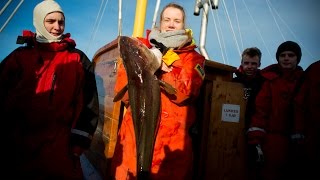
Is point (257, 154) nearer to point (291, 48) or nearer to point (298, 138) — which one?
point (298, 138)

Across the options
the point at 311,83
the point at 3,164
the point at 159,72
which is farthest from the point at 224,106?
the point at 3,164

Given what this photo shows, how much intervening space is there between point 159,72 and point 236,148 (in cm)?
207

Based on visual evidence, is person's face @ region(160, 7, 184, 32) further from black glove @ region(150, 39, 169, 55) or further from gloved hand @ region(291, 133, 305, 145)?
gloved hand @ region(291, 133, 305, 145)

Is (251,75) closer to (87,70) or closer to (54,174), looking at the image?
(87,70)

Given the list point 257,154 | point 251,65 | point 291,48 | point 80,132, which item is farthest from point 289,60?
point 80,132

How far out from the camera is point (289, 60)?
13.4ft

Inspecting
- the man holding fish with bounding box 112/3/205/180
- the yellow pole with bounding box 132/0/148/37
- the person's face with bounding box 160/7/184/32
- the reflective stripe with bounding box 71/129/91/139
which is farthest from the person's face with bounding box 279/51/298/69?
the yellow pole with bounding box 132/0/148/37

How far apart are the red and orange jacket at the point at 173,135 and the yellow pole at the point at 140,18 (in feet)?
18.3

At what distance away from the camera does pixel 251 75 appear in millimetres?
4625

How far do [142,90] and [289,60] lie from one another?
2.40 m

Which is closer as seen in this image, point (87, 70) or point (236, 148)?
point (87, 70)

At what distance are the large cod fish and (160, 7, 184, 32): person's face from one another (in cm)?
56

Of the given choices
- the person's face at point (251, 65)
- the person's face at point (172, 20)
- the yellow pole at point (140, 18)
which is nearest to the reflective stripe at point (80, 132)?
the person's face at point (172, 20)

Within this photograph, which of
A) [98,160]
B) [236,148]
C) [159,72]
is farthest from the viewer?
[98,160]
